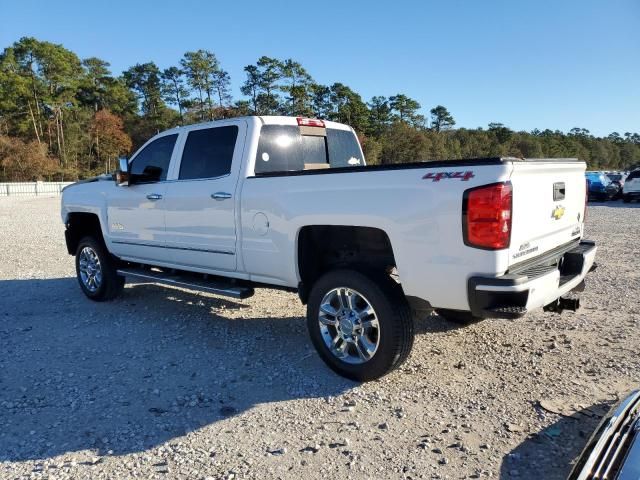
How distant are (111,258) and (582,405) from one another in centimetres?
547

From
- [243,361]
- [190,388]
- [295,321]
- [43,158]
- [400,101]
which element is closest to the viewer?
[190,388]

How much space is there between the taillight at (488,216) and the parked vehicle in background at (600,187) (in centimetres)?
2614

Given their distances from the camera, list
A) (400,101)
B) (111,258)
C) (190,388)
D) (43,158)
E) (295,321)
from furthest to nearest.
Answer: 1. (400,101)
2. (43,158)
3. (111,258)
4. (295,321)
5. (190,388)

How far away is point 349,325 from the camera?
3820 mm

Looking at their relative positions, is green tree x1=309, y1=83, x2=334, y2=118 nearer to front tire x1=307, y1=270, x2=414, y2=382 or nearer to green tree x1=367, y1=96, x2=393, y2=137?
green tree x1=367, y1=96, x2=393, y2=137

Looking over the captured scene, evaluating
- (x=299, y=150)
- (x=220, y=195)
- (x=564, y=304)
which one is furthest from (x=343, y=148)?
(x=564, y=304)

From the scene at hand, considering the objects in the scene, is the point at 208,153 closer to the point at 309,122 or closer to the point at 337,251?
the point at 309,122

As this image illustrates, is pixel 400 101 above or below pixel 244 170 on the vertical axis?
above

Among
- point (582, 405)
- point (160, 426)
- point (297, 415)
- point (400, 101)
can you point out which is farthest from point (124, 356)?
point (400, 101)

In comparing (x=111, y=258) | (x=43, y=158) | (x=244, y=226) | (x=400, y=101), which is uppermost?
(x=400, y=101)

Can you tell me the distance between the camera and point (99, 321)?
18.5 feet

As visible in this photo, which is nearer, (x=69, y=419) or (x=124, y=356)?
(x=69, y=419)

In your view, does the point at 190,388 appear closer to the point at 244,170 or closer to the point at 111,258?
the point at 244,170

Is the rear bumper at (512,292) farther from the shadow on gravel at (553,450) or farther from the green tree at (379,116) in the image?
the green tree at (379,116)
